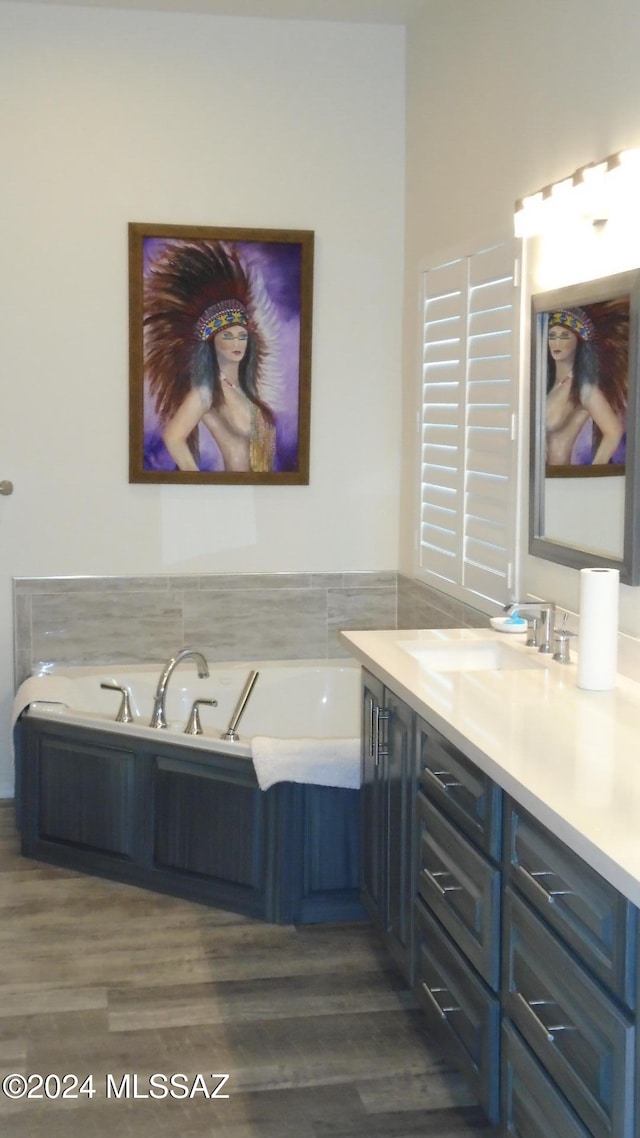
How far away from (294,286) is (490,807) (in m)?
2.75

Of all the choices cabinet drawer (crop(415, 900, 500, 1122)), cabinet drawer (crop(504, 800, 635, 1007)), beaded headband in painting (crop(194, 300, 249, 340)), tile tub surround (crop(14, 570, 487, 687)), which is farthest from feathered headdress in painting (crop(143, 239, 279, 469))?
cabinet drawer (crop(504, 800, 635, 1007))

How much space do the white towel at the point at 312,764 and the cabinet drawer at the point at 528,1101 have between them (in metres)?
1.29

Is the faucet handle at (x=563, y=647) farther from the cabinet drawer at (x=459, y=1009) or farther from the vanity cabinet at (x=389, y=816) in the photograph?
the cabinet drawer at (x=459, y=1009)

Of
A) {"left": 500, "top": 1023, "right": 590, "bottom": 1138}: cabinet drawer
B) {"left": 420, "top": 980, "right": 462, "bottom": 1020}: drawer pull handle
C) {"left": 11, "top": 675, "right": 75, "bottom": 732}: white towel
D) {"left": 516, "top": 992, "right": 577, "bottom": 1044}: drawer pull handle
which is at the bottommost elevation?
{"left": 420, "top": 980, "right": 462, "bottom": 1020}: drawer pull handle

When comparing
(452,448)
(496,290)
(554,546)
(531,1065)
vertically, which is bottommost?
(531,1065)

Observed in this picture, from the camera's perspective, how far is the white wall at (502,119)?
274cm

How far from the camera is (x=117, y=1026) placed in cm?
289

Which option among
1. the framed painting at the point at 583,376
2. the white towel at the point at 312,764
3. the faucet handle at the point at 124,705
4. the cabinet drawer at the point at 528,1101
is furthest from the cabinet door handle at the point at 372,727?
the faucet handle at the point at 124,705

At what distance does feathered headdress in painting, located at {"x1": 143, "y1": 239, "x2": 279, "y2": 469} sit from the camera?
4.39 m

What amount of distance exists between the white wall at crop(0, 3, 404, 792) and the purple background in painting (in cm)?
9

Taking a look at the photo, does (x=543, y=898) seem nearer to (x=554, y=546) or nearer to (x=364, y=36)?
(x=554, y=546)

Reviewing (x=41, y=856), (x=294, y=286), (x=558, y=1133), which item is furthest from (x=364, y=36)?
(x=558, y=1133)

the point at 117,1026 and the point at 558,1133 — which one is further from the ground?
the point at 558,1133

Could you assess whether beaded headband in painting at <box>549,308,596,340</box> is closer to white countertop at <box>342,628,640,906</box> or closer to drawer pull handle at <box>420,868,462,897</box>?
white countertop at <box>342,628,640,906</box>
